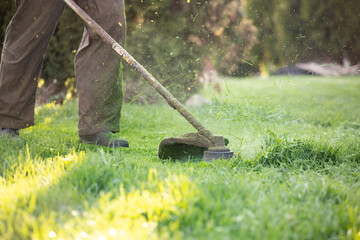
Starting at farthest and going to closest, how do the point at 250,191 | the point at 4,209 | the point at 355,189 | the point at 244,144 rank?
the point at 244,144 → the point at 355,189 → the point at 250,191 → the point at 4,209

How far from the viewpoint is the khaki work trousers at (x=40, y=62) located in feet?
8.63

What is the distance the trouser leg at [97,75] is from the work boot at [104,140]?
4cm

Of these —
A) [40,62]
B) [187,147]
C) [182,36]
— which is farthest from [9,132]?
[182,36]

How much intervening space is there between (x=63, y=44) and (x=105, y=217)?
14.1 ft

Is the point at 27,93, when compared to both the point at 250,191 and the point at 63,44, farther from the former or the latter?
the point at 63,44

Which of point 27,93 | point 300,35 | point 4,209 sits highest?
point 300,35

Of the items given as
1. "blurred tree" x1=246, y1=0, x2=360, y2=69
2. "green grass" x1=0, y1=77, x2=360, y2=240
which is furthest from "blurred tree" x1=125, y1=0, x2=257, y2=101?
"green grass" x1=0, y1=77, x2=360, y2=240

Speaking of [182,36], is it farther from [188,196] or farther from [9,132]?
[188,196]

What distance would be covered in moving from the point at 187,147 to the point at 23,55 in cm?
145

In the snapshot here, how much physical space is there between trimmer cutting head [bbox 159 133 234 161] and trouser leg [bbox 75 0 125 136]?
74 cm

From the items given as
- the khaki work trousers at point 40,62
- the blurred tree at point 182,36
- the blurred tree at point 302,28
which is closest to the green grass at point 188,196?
the khaki work trousers at point 40,62

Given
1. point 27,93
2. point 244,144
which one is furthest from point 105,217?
point 27,93

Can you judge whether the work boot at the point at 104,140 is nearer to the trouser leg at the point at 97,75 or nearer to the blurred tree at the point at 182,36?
the trouser leg at the point at 97,75

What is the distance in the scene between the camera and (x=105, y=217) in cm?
120
